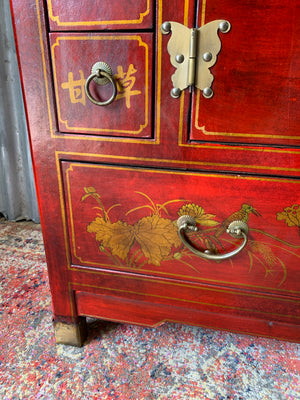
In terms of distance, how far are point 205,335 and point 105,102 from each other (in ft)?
2.28

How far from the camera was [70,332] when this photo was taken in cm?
84

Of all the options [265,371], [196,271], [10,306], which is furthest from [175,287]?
[10,306]

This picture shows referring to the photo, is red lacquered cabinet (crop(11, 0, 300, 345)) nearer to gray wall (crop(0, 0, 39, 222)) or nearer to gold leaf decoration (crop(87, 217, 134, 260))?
gold leaf decoration (crop(87, 217, 134, 260))

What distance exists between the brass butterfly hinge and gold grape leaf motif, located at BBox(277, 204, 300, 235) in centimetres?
27

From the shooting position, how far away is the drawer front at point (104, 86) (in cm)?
57

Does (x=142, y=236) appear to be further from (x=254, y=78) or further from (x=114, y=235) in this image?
(x=254, y=78)

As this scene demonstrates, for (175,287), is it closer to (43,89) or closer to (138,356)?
(138,356)

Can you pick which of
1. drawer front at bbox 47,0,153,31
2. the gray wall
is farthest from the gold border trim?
the gray wall

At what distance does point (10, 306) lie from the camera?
995 mm

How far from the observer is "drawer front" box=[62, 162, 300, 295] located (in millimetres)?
629

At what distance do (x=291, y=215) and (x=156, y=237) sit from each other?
0.28 m

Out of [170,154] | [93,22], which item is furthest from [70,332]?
[93,22]

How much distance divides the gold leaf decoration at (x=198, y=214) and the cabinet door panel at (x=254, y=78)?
145mm

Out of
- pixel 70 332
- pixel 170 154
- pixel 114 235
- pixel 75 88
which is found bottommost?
pixel 70 332
